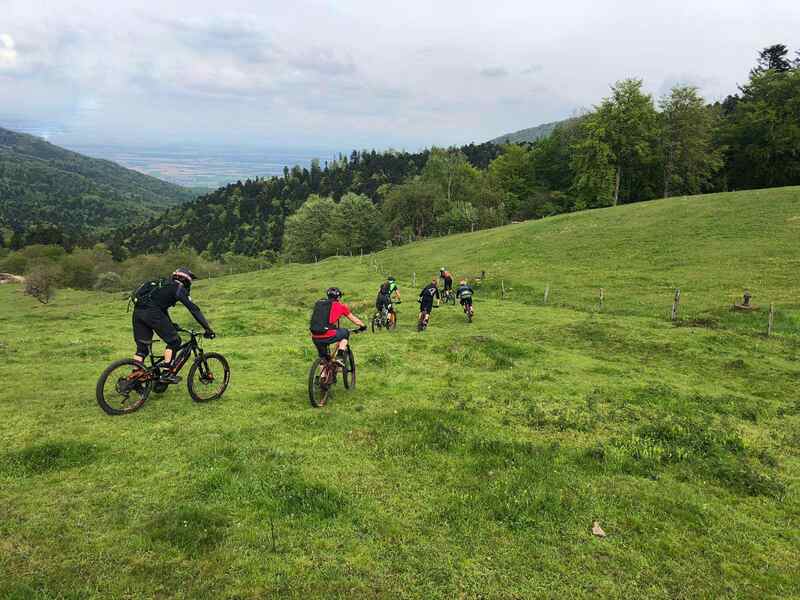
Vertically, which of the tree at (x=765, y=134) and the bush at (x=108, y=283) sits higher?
the tree at (x=765, y=134)

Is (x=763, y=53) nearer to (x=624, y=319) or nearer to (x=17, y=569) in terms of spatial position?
(x=624, y=319)

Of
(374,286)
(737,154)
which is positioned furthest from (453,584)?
(737,154)

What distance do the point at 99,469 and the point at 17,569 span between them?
8.05 feet

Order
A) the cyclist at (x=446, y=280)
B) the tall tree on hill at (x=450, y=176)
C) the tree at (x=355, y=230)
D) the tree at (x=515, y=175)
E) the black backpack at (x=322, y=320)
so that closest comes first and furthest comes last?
1. the black backpack at (x=322, y=320)
2. the cyclist at (x=446, y=280)
3. the tree at (x=355, y=230)
4. the tall tree on hill at (x=450, y=176)
5. the tree at (x=515, y=175)

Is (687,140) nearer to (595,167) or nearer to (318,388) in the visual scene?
(595,167)

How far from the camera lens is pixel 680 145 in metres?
72.7

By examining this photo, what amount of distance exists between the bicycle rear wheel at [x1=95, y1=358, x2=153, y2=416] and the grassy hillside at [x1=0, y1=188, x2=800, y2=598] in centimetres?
35

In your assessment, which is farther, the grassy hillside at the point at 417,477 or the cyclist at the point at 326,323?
the cyclist at the point at 326,323

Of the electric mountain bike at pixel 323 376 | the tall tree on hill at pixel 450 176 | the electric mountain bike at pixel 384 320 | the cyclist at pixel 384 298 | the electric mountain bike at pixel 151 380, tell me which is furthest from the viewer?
the tall tree on hill at pixel 450 176

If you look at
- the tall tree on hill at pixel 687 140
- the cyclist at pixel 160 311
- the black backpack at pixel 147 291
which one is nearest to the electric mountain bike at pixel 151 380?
the cyclist at pixel 160 311

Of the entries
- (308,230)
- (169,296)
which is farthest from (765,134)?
(169,296)

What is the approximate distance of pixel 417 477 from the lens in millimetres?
8094

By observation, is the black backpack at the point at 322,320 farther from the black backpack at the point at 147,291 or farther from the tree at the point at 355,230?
the tree at the point at 355,230

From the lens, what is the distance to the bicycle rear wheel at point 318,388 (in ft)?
36.4
